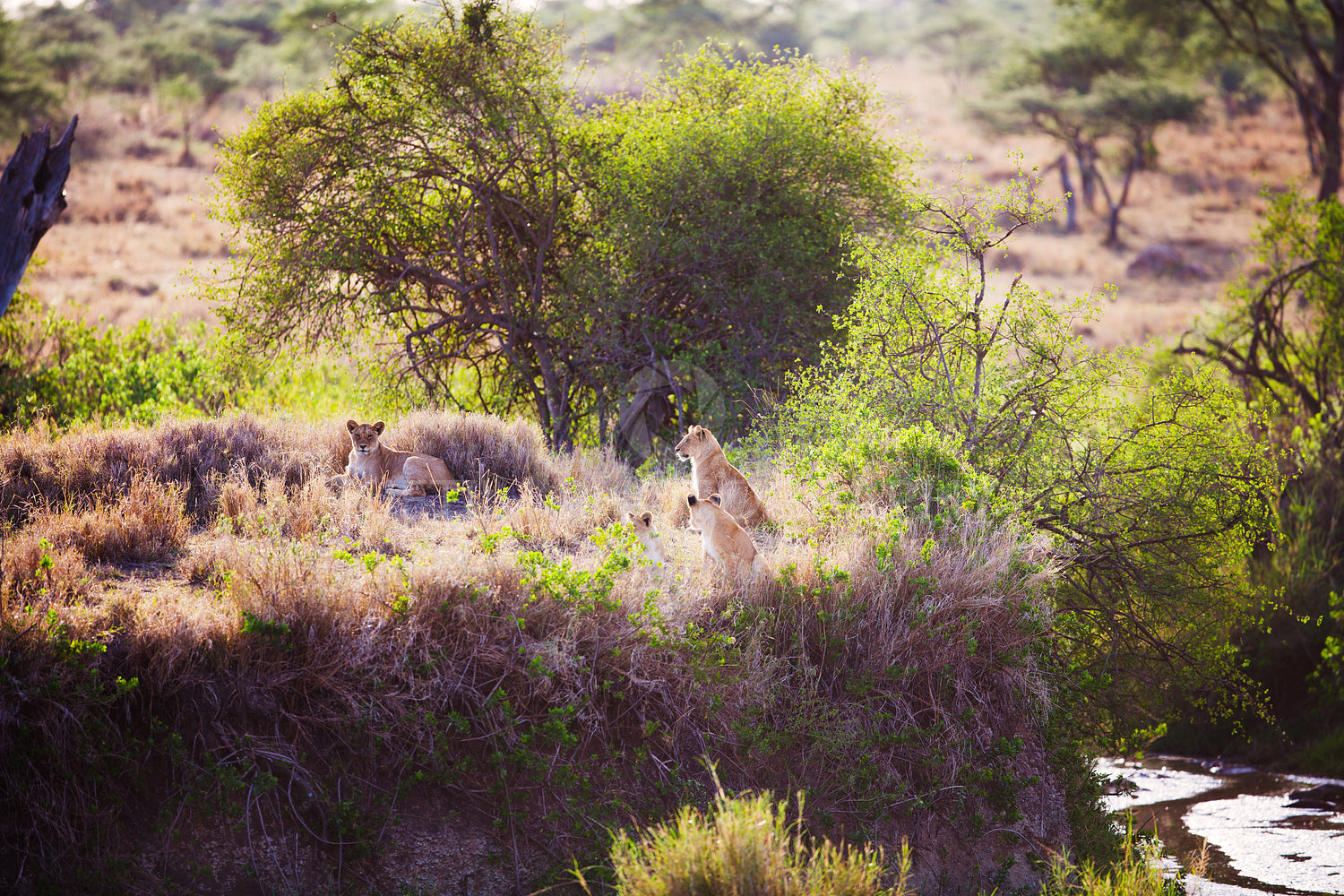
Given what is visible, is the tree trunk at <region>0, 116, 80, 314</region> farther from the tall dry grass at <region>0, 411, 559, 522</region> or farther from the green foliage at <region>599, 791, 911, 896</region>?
the green foliage at <region>599, 791, 911, 896</region>

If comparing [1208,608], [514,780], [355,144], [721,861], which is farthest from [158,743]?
[355,144]

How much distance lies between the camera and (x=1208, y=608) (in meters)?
9.44

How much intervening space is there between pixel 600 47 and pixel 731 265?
6226 cm

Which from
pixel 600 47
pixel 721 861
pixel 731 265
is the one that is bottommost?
pixel 721 861

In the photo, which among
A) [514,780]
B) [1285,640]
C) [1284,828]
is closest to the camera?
[514,780]

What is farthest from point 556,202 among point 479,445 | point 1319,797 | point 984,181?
point 984,181

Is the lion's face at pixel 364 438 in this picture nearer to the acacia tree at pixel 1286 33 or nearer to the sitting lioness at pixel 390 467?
the sitting lioness at pixel 390 467

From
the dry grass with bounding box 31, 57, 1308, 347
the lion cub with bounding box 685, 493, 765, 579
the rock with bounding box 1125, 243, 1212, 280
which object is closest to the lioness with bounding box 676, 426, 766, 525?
the lion cub with bounding box 685, 493, 765, 579

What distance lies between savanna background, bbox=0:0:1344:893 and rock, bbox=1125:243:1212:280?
23.1 m

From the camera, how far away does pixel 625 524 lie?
25.3 feet

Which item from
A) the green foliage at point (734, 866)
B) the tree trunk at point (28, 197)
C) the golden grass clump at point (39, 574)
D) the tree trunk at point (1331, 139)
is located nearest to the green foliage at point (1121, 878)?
the green foliage at point (734, 866)

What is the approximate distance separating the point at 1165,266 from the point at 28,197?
36.5m

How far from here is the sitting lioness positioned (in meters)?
9.86

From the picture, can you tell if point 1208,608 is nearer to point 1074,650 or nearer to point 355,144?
point 1074,650
